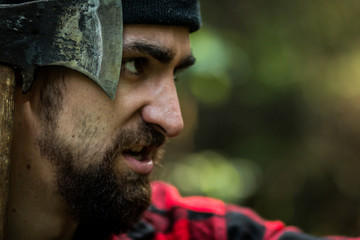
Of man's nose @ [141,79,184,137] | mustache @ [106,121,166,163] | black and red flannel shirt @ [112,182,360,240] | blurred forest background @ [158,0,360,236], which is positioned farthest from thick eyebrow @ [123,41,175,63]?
blurred forest background @ [158,0,360,236]

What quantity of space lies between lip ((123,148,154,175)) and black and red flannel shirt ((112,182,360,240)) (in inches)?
17.6

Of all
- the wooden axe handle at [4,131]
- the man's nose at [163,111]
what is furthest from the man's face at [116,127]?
the wooden axe handle at [4,131]

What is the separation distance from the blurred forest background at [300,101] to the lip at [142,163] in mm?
2816

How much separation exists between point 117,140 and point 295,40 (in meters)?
3.93

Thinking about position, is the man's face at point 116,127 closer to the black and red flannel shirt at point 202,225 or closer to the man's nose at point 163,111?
the man's nose at point 163,111

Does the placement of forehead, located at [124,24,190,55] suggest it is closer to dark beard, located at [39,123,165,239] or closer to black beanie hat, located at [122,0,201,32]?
black beanie hat, located at [122,0,201,32]

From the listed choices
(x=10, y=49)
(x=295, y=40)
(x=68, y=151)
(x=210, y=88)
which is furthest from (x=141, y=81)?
(x=295, y=40)

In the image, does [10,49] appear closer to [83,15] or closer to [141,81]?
[83,15]

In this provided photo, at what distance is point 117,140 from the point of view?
1828mm

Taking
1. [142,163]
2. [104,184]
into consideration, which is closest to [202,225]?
[142,163]

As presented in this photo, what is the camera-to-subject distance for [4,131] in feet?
5.06

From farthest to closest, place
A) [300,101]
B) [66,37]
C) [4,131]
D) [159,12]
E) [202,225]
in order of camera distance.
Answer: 1. [300,101]
2. [202,225]
3. [159,12]
4. [66,37]
5. [4,131]

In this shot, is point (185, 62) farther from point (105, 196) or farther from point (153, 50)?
point (105, 196)

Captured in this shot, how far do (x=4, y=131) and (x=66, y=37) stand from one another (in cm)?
40
